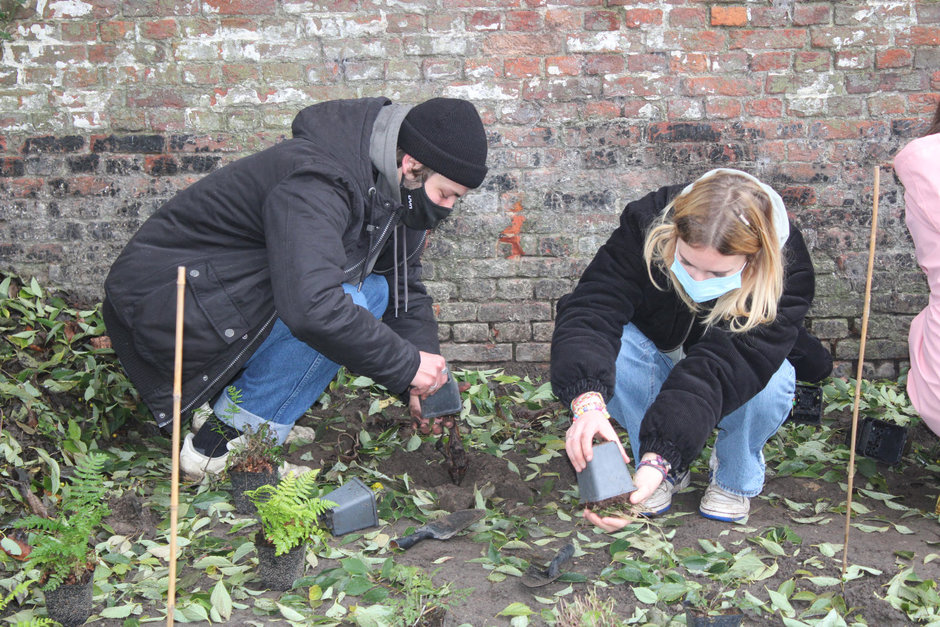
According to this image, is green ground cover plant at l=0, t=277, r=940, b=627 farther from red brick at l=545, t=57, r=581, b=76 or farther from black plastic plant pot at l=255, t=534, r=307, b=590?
red brick at l=545, t=57, r=581, b=76

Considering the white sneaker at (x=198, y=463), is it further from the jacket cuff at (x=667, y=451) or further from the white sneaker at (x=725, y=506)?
the white sneaker at (x=725, y=506)

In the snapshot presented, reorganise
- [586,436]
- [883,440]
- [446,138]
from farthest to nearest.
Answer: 1. [883,440]
2. [446,138]
3. [586,436]

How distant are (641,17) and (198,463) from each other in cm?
283

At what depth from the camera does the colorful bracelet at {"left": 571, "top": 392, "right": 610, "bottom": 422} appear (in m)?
2.43

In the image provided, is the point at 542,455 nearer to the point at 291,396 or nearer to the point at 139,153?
the point at 291,396

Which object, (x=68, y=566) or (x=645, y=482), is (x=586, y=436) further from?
(x=68, y=566)

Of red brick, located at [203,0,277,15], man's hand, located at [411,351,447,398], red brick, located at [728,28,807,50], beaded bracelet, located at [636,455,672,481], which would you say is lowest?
beaded bracelet, located at [636,455,672,481]

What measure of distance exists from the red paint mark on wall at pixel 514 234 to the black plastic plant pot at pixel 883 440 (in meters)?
1.77

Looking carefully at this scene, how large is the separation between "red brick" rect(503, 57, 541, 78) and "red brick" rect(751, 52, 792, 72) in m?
1.05

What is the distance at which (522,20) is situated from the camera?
3916mm

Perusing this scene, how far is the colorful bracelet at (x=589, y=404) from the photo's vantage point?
95.7 inches

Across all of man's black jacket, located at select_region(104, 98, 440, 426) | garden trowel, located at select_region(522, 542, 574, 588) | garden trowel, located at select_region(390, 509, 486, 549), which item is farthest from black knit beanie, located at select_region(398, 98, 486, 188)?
garden trowel, located at select_region(522, 542, 574, 588)

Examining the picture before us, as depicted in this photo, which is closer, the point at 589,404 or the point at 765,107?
the point at 589,404

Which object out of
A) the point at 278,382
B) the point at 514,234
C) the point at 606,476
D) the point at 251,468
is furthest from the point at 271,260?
the point at 514,234
